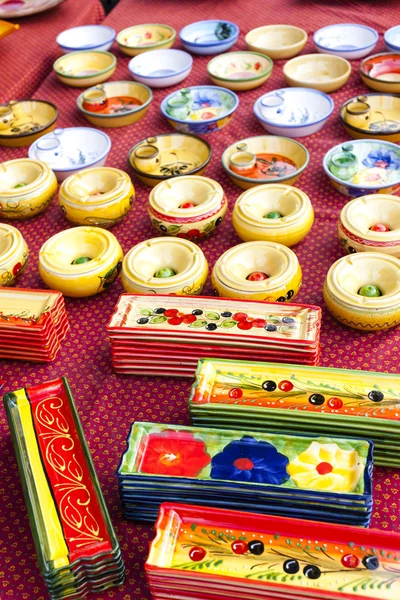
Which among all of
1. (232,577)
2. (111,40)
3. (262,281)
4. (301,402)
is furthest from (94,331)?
(111,40)

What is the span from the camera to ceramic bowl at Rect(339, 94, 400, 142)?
2.49 m

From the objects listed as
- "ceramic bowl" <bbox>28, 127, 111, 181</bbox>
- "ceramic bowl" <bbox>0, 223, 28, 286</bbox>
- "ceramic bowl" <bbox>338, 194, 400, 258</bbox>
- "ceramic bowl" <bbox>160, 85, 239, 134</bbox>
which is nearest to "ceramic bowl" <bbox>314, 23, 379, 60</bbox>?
"ceramic bowl" <bbox>160, 85, 239, 134</bbox>

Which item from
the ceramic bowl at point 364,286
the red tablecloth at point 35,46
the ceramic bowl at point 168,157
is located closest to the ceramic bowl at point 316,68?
the ceramic bowl at point 168,157

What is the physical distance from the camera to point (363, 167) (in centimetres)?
238

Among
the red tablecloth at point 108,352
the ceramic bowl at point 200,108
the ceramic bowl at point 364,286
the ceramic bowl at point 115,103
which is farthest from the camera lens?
Answer: the ceramic bowl at point 115,103

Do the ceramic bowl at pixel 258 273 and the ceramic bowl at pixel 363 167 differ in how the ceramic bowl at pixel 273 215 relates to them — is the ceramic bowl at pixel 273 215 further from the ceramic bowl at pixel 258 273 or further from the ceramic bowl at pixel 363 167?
the ceramic bowl at pixel 363 167

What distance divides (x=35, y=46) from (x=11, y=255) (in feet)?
5.12

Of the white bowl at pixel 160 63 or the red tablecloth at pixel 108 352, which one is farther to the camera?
the white bowl at pixel 160 63

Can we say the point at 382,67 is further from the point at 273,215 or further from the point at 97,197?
the point at 97,197

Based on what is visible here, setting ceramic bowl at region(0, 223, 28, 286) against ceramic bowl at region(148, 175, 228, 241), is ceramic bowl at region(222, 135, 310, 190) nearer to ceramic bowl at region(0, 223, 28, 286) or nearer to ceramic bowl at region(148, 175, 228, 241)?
ceramic bowl at region(148, 175, 228, 241)

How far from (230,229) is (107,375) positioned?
2.21 ft

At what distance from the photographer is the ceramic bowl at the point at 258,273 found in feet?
6.05

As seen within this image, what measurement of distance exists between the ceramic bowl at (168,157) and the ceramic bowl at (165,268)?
1.45 feet

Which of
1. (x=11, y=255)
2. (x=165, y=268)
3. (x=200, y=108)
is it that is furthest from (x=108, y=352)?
(x=200, y=108)
